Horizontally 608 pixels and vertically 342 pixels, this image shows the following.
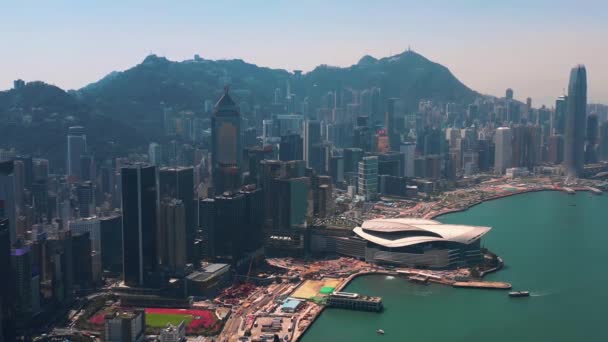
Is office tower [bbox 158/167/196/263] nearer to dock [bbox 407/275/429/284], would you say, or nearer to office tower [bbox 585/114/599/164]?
dock [bbox 407/275/429/284]

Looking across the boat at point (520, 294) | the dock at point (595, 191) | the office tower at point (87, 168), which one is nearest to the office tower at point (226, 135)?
the office tower at point (87, 168)

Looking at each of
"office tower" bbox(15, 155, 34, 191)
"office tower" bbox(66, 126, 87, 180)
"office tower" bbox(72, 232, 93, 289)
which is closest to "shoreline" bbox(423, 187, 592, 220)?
"office tower" bbox(72, 232, 93, 289)

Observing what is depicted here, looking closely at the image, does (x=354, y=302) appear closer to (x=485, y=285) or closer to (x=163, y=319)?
(x=485, y=285)

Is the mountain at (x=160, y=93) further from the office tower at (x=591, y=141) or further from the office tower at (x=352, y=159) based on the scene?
the office tower at (x=591, y=141)

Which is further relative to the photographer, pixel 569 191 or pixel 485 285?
pixel 569 191

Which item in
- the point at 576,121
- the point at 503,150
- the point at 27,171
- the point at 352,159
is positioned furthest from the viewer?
the point at 503,150

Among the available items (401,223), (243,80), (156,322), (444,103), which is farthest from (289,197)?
(444,103)

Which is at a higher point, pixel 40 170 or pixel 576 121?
pixel 576 121

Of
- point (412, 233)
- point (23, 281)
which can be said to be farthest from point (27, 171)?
point (412, 233)
